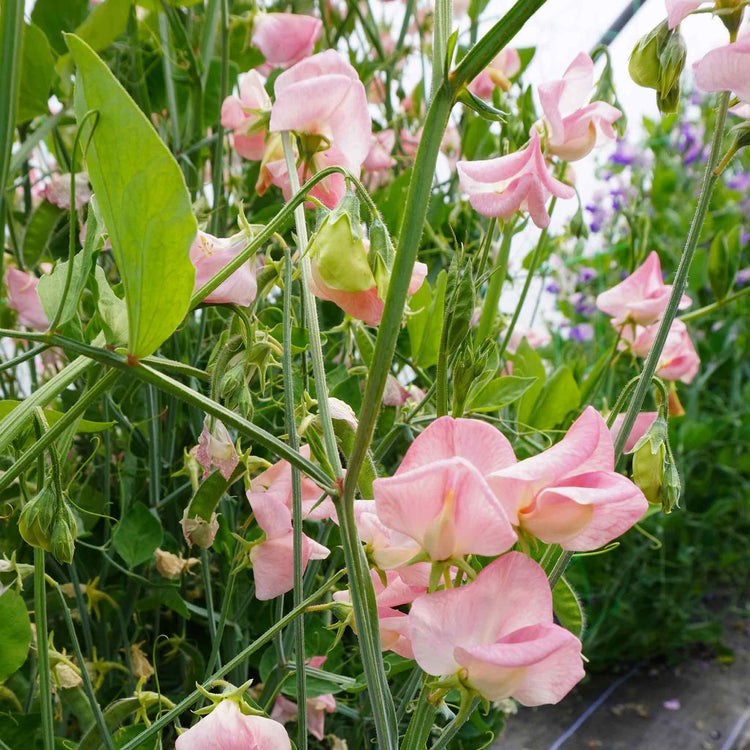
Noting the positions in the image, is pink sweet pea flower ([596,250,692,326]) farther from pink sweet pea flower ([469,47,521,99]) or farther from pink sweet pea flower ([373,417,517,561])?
pink sweet pea flower ([373,417,517,561])

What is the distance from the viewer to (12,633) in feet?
1.26

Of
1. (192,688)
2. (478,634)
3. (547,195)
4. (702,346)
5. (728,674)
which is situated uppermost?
(547,195)

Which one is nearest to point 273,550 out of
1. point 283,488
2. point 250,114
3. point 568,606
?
Result: point 283,488

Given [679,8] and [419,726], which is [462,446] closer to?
[419,726]

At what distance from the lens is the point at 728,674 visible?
74.5 inches

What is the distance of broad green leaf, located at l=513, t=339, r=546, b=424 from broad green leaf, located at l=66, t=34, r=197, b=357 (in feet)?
1.31

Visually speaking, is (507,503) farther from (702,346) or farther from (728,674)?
(728,674)

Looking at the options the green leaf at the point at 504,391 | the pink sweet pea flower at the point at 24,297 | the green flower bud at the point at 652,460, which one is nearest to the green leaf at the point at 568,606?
the green flower bud at the point at 652,460

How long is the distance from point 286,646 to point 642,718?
153 cm

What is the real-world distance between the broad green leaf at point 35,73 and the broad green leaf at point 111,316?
0.25m

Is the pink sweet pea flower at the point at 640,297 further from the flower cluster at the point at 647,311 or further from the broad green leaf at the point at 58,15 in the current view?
the broad green leaf at the point at 58,15

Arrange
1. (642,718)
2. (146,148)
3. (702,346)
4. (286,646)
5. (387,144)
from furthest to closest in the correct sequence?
(702,346)
(642,718)
(387,144)
(286,646)
(146,148)

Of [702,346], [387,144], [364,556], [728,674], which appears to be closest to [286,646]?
[364,556]

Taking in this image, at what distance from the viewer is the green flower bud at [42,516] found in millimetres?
308
